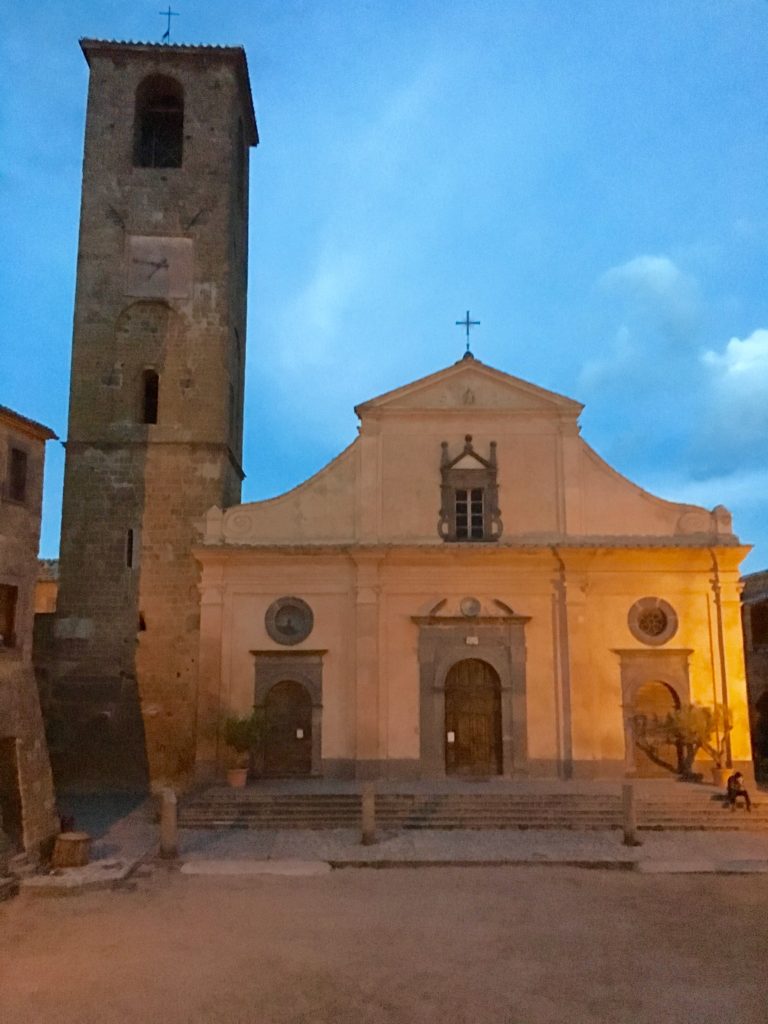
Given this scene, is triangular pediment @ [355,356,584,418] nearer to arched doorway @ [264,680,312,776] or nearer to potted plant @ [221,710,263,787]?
arched doorway @ [264,680,312,776]

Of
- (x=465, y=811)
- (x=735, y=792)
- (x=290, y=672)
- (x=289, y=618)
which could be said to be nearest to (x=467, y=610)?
(x=289, y=618)

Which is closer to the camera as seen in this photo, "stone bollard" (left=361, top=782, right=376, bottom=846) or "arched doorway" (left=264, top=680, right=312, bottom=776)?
"stone bollard" (left=361, top=782, right=376, bottom=846)

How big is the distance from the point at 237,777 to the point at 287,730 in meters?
1.88

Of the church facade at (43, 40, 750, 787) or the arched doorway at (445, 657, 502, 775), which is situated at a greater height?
the church facade at (43, 40, 750, 787)

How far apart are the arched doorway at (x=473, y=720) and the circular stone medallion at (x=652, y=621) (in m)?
3.59

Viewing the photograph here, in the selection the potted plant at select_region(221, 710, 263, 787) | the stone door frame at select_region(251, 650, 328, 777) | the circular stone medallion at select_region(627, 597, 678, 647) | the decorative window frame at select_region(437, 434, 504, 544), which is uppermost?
the decorative window frame at select_region(437, 434, 504, 544)

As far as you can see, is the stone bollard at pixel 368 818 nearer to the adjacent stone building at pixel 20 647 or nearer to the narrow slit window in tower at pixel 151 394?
the adjacent stone building at pixel 20 647

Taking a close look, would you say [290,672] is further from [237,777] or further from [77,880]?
[77,880]

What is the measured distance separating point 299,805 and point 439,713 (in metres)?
4.34

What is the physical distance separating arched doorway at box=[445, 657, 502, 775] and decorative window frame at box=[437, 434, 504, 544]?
3086 millimetres

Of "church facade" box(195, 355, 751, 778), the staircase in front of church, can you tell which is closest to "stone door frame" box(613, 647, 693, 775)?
"church facade" box(195, 355, 751, 778)

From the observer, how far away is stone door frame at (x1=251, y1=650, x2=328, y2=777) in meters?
21.3

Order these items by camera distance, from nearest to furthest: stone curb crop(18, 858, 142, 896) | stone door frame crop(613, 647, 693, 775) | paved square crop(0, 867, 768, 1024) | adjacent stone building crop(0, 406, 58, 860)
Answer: paved square crop(0, 867, 768, 1024) → stone curb crop(18, 858, 142, 896) → adjacent stone building crop(0, 406, 58, 860) → stone door frame crop(613, 647, 693, 775)

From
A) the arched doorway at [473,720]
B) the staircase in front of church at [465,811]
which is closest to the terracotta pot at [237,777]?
the staircase in front of church at [465,811]
